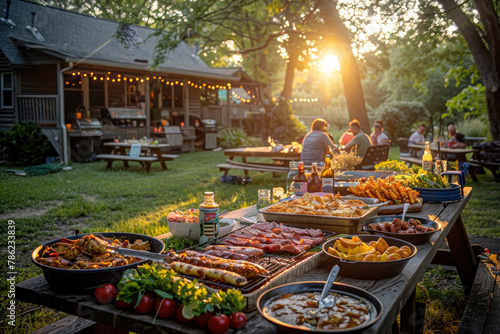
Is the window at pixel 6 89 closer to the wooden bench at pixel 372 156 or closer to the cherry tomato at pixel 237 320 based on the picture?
the wooden bench at pixel 372 156

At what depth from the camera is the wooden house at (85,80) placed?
16906 mm

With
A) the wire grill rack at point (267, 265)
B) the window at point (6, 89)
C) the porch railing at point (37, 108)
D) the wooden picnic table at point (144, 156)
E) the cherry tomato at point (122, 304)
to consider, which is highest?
the window at point (6, 89)

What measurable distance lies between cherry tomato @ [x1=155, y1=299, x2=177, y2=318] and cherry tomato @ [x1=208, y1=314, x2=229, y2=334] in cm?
22

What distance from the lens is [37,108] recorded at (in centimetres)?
1706

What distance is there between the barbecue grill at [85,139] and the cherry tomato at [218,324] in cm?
1677

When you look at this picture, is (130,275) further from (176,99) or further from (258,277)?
(176,99)

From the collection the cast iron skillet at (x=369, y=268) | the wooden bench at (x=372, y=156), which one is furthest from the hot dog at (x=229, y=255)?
the wooden bench at (x=372, y=156)

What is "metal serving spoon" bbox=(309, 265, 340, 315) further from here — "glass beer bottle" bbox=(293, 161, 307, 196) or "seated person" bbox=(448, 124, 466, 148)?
"seated person" bbox=(448, 124, 466, 148)

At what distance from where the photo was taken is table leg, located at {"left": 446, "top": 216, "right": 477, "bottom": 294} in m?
4.95

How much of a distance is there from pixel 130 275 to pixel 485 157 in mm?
12453

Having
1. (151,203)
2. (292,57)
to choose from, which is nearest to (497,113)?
(292,57)

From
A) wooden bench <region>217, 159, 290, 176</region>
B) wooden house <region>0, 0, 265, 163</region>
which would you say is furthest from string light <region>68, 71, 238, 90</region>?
wooden bench <region>217, 159, 290, 176</region>

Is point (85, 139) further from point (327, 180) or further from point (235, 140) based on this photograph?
point (327, 180)

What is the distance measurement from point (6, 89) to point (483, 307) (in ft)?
62.1
